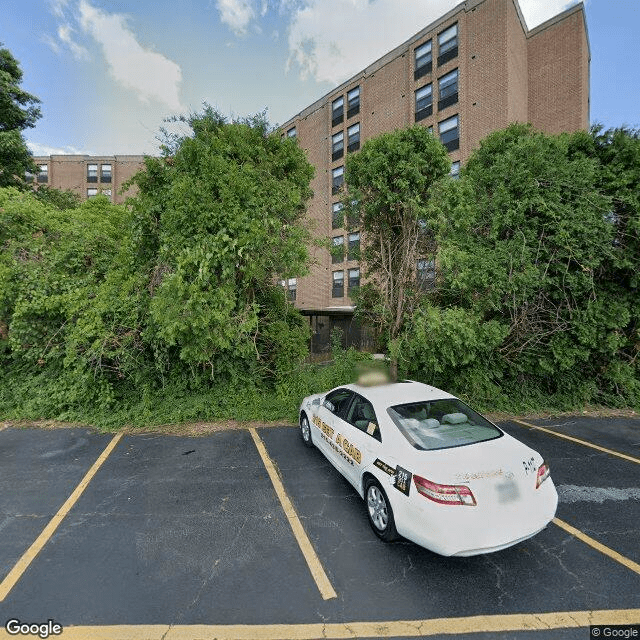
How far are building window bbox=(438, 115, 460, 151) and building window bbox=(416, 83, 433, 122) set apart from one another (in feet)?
5.03

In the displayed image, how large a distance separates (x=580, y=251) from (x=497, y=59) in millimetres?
18811

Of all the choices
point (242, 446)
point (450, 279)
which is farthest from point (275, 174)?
point (242, 446)

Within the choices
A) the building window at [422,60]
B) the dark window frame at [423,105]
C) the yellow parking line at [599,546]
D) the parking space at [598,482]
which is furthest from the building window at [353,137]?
the yellow parking line at [599,546]

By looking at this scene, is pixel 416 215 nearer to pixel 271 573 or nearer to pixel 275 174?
pixel 275 174

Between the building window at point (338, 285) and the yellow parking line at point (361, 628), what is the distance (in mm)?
23546

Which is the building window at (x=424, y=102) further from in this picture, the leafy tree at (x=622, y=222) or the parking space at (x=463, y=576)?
the parking space at (x=463, y=576)

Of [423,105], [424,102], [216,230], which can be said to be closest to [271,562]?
[216,230]

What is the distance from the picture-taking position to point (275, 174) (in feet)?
23.5

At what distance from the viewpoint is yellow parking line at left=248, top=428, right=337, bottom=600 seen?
110 inches

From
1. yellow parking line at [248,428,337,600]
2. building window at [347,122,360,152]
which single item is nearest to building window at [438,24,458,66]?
building window at [347,122,360,152]

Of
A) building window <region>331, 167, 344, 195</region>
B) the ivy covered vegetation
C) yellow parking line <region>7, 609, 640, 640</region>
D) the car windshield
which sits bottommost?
yellow parking line <region>7, 609, 640, 640</region>

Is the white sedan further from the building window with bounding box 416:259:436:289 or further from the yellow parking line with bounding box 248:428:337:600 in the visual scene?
the building window with bounding box 416:259:436:289

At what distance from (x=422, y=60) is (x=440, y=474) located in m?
27.6

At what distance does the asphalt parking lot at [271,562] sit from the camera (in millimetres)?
2496
